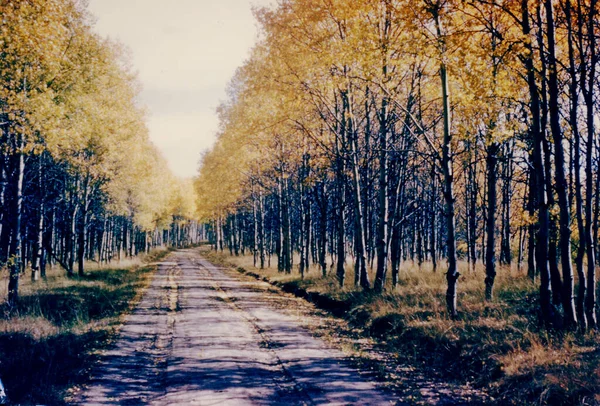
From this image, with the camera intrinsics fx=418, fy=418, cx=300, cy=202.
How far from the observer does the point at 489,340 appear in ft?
24.2

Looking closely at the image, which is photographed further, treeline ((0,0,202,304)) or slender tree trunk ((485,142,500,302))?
treeline ((0,0,202,304))

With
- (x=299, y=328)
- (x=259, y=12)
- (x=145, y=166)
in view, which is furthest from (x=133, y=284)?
(x=259, y=12)

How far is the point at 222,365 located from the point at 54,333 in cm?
469

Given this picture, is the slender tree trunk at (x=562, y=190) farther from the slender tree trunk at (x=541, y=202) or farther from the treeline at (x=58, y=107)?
the treeline at (x=58, y=107)

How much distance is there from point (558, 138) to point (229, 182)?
23.1 m

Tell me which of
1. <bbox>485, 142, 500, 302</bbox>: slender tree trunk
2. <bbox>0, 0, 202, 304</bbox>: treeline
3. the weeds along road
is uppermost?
<bbox>0, 0, 202, 304</bbox>: treeline

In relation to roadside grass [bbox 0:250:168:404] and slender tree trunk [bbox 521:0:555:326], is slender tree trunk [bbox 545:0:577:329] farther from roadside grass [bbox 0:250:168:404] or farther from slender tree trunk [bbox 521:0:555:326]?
roadside grass [bbox 0:250:168:404]

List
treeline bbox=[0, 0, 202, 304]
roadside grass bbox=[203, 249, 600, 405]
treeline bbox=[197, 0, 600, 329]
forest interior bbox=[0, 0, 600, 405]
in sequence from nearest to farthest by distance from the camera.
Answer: roadside grass bbox=[203, 249, 600, 405]
forest interior bbox=[0, 0, 600, 405]
treeline bbox=[197, 0, 600, 329]
treeline bbox=[0, 0, 202, 304]

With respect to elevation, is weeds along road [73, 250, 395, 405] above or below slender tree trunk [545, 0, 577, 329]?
below

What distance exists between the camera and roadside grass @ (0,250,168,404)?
630 centimetres

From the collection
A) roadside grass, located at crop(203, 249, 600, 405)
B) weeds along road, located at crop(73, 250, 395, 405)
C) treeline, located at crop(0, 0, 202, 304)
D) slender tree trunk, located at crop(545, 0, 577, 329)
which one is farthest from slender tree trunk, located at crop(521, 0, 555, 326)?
treeline, located at crop(0, 0, 202, 304)

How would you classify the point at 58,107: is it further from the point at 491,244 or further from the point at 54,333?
the point at 491,244

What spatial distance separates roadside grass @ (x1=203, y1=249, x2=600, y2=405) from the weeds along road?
164 centimetres

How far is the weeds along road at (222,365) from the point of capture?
5.77 m
